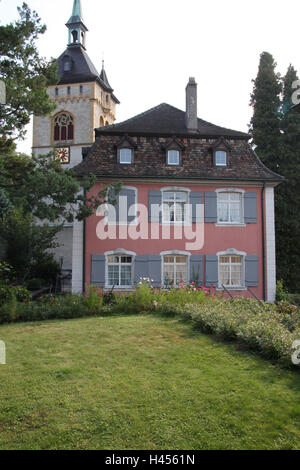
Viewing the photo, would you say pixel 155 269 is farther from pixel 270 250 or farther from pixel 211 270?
pixel 270 250

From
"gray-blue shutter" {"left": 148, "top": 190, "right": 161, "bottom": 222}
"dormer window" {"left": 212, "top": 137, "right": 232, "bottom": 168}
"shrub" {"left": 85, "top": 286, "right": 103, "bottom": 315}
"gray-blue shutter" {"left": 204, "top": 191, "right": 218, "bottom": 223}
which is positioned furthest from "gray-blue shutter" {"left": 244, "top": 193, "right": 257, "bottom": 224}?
"shrub" {"left": 85, "top": 286, "right": 103, "bottom": 315}

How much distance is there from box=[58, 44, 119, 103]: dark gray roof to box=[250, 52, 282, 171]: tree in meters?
19.7

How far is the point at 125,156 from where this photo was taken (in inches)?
677

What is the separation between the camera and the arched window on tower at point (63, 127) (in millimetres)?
40000

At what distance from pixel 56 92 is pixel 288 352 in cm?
4016

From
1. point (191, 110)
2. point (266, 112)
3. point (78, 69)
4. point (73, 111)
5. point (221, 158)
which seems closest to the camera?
point (221, 158)

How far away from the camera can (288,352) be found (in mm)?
6070

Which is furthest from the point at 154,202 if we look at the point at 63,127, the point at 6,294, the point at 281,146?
the point at 63,127

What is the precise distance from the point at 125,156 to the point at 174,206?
120 inches

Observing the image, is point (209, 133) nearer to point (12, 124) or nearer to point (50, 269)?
point (12, 124)

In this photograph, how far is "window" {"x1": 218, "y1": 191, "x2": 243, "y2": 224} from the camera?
17281 millimetres

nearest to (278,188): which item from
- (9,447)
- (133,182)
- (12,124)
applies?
(133,182)

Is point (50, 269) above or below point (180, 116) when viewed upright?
below

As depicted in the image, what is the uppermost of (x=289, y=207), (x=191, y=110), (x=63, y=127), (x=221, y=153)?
(x=63, y=127)
